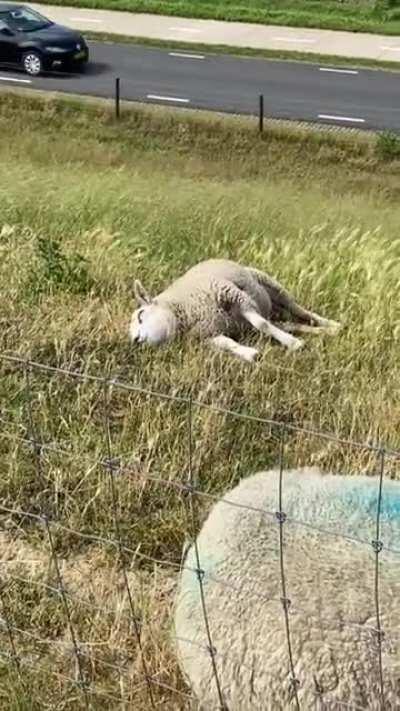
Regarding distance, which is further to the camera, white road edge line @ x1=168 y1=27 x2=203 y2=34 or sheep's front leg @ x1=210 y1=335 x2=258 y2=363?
white road edge line @ x1=168 y1=27 x2=203 y2=34

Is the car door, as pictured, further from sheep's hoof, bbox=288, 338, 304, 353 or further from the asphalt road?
sheep's hoof, bbox=288, 338, 304, 353

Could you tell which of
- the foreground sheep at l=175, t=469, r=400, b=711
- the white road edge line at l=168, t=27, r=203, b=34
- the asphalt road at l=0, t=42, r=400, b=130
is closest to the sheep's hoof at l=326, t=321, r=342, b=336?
the foreground sheep at l=175, t=469, r=400, b=711

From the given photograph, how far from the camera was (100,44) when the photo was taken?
35.0 m

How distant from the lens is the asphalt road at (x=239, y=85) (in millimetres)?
27766

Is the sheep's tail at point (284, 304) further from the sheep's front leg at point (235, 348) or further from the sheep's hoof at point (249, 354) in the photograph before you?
the sheep's hoof at point (249, 354)

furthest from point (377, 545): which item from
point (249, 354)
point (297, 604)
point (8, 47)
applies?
point (8, 47)

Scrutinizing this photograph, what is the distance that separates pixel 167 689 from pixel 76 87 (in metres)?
26.7

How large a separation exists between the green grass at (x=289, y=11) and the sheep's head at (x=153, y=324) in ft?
97.4

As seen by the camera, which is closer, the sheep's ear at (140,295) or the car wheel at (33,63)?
the sheep's ear at (140,295)

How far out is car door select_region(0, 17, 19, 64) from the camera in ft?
104

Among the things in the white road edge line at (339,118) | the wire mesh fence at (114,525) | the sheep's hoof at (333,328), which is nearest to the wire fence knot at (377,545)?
the wire mesh fence at (114,525)

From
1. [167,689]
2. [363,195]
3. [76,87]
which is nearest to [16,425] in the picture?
[167,689]

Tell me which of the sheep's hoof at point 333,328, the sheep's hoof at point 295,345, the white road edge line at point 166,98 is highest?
the sheep's hoof at point 295,345

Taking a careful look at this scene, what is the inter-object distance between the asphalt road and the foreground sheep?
73.7ft
